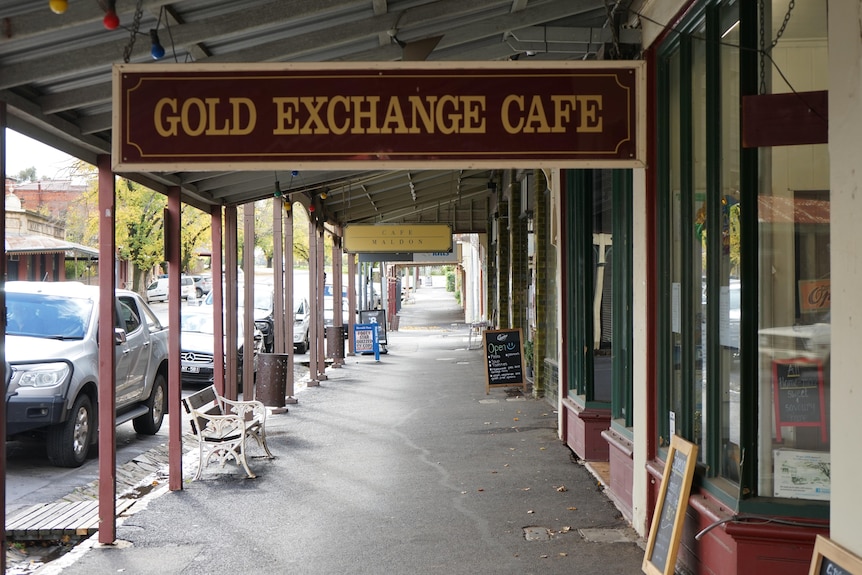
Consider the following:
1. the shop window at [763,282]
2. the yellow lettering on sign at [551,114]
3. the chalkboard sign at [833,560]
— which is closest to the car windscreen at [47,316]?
the yellow lettering on sign at [551,114]

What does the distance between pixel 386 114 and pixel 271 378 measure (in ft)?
27.7

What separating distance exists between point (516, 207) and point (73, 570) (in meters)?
12.1

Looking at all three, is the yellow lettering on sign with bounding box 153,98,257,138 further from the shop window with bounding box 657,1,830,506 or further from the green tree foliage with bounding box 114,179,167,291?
the green tree foliage with bounding box 114,179,167,291

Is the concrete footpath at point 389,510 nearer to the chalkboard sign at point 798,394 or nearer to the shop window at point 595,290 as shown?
the shop window at point 595,290

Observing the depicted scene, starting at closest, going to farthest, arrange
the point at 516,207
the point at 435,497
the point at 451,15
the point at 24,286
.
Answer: the point at 451,15
the point at 435,497
the point at 24,286
the point at 516,207

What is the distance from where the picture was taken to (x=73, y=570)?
18.5ft

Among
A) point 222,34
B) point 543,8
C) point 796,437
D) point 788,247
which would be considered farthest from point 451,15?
point 796,437

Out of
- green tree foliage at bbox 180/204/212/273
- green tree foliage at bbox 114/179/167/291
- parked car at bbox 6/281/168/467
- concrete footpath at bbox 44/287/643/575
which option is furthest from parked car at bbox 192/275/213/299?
concrete footpath at bbox 44/287/643/575

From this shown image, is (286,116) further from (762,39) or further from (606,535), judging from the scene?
(606,535)

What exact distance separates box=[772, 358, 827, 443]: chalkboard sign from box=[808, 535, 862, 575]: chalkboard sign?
1.04 meters

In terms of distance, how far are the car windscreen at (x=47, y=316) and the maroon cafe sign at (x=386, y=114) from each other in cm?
575

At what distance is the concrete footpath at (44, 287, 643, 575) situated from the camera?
571cm

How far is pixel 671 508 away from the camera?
5031 mm

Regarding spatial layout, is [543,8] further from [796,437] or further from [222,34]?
[796,437]
